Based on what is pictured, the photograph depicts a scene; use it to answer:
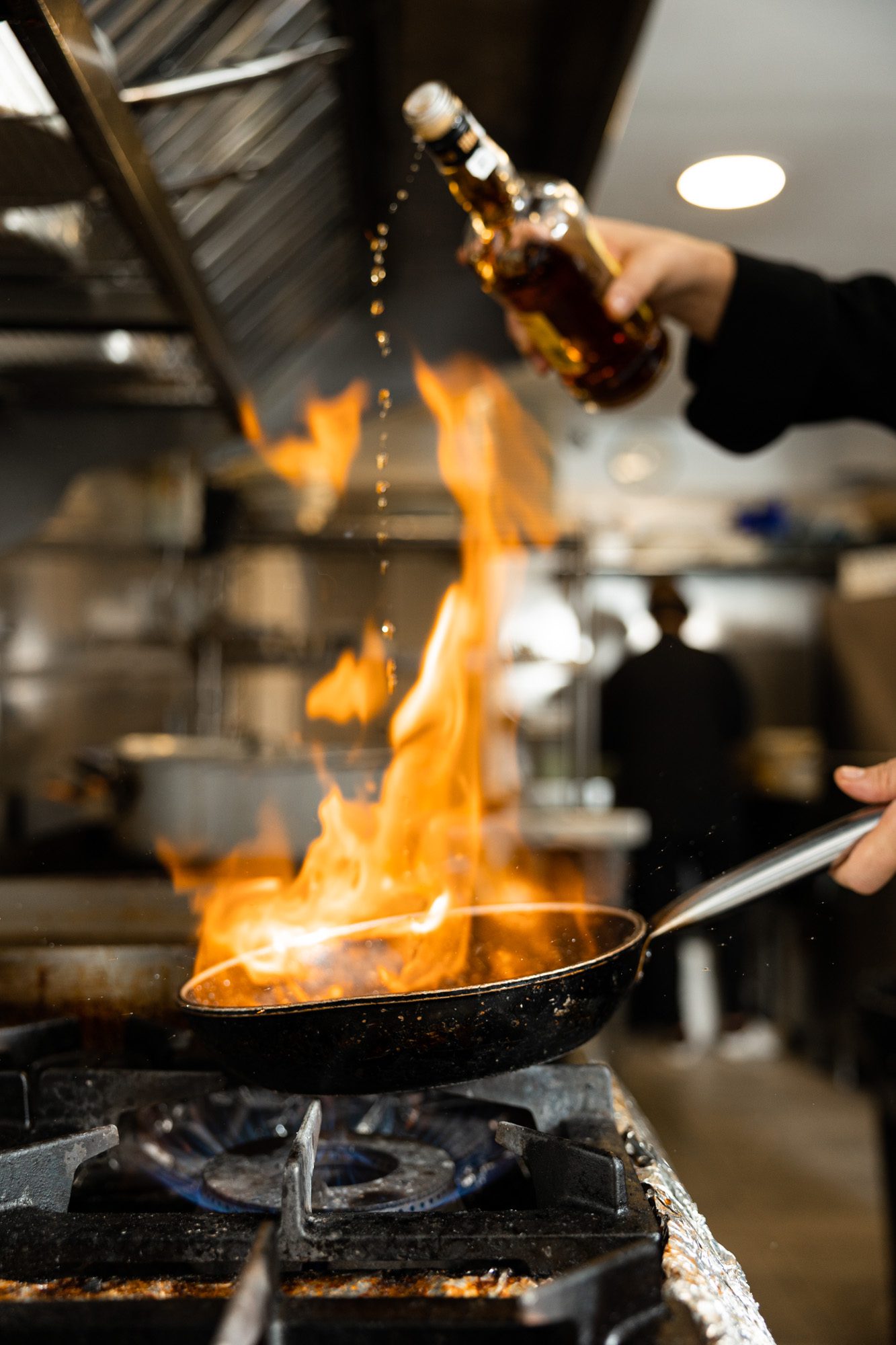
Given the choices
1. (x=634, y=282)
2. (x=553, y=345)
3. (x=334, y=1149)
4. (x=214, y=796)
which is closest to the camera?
(x=334, y=1149)

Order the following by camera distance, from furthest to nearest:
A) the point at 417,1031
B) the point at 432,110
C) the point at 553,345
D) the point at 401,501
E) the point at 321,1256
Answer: the point at 401,501 < the point at 553,345 < the point at 432,110 < the point at 417,1031 < the point at 321,1256

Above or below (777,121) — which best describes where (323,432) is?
below

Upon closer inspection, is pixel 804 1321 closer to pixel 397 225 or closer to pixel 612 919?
pixel 612 919

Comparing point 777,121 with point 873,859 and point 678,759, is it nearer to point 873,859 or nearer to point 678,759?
point 873,859

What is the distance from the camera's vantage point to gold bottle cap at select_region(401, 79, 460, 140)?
32.0 inches

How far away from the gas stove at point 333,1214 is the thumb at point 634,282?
2.34 feet

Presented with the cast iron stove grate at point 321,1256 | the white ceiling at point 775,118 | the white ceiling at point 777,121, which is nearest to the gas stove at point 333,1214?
the cast iron stove grate at point 321,1256

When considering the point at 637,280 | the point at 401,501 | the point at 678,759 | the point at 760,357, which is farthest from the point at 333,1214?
the point at 401,501

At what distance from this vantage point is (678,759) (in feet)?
12.9

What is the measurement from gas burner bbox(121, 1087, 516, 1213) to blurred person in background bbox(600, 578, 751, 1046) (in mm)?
3002

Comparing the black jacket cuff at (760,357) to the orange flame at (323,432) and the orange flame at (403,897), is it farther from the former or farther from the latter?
the orange flame at (323,432)

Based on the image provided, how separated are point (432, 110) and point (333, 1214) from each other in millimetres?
786

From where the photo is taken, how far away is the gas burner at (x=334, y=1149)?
63 centimetres

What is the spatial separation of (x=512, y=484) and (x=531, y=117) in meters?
4.29
